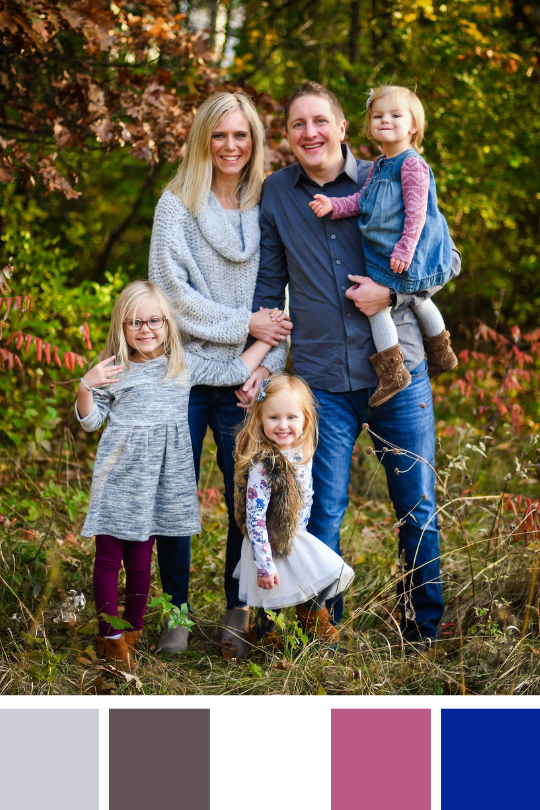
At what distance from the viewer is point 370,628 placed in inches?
135

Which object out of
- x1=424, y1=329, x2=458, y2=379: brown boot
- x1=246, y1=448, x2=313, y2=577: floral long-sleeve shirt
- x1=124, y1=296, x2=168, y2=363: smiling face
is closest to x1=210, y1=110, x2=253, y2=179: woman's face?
x1=124, y1=296, x2=168, y2=363: smiling face

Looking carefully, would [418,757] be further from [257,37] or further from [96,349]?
[257,37]

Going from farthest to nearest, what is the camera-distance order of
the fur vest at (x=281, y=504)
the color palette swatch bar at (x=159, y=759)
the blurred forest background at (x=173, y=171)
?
the blurred forest background at (x=173, y=171)
the fur vest at (x=281, y=504)
the color palette swatch bar at (x=159, y=759)

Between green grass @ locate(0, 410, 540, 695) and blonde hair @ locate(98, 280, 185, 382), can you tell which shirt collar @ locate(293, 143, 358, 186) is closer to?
blonde hair @ locate(98, 280, 185, 382)

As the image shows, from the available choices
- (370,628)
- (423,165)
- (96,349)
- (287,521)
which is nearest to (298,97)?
(423,165)

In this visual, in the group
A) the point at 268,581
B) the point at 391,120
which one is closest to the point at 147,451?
the point at 268,581

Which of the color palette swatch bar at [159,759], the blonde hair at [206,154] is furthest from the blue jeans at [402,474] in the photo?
the color palette swatch bar at [159,759]

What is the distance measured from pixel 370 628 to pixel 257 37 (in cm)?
595

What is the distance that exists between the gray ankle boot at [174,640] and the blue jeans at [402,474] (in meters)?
0.73

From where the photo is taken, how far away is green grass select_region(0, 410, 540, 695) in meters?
2.81

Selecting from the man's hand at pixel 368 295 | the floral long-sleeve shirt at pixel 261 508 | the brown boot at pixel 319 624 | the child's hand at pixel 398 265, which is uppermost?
the child's hand at pixel 398 265

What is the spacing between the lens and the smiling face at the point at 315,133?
2.93 m

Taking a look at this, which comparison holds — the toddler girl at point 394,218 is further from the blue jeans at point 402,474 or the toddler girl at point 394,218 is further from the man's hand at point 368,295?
the blue jeans at point 402,474

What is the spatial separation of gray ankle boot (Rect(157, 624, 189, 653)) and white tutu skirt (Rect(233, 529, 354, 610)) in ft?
1.45
